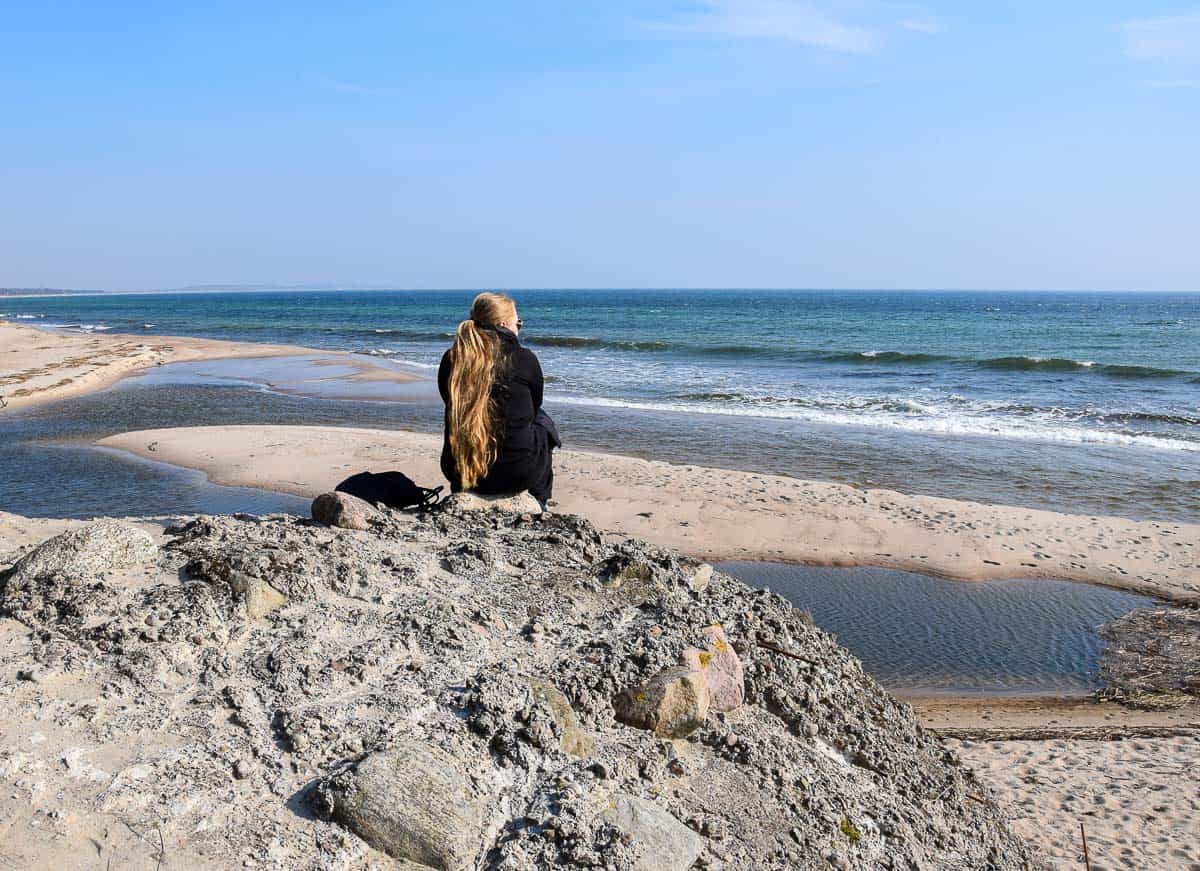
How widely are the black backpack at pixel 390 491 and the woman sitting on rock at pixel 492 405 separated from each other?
0.20m

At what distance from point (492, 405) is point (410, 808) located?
2837mm

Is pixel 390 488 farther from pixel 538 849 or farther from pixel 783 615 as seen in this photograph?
pixel 538 849

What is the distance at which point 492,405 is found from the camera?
207 inches

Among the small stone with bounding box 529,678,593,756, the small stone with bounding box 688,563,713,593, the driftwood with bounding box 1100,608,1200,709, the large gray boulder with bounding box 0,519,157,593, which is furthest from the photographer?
the driftwood with bounding box 1100,608,1200,709

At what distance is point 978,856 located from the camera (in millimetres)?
3793

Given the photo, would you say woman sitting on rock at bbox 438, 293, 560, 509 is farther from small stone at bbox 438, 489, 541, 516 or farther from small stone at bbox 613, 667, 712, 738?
small stone at bbox 613, 667, 712, 738

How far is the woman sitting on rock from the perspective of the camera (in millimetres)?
5148

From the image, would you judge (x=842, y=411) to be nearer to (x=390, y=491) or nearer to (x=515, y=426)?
(x=515, y=426)

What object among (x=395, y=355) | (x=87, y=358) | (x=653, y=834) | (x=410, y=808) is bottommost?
(x=653, y=834)

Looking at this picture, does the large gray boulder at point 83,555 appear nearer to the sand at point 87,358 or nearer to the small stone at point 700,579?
the small stone at point 700,579

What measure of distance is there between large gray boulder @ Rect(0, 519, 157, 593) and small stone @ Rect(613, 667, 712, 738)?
223cm

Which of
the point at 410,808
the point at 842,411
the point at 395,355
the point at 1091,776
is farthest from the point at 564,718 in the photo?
the point at 395,355

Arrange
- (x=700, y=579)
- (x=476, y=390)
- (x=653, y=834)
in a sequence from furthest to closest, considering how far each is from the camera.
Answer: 1. (x=476, y=390)
2. (x=700, y=579)
3. (x=653, y=834)

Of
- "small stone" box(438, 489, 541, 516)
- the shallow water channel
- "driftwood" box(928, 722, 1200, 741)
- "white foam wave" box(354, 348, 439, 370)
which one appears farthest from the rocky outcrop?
"white foam wave" box(354, 348, 439, 370)
